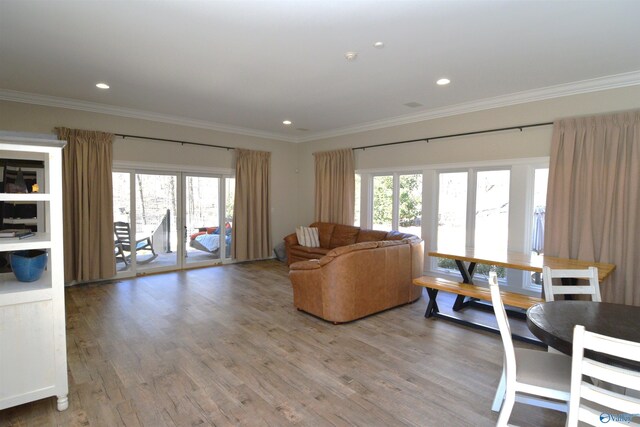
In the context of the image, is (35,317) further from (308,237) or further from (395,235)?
(308,237)

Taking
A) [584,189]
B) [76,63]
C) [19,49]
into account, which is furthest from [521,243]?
[19,49]

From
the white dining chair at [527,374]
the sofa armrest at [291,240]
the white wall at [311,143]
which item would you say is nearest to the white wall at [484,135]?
the white wall at [311,143]

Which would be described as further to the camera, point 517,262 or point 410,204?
point 410,204

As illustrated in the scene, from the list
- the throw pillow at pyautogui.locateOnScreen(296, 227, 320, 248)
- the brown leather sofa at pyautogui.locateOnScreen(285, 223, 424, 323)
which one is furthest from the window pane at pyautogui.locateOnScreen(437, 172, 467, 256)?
the throw pillow at pyautogui.locateOnScreen(296, 227, 320, 248)

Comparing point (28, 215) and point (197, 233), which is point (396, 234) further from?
point (28, 215)

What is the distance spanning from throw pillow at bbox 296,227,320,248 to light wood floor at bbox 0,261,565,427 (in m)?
2.37

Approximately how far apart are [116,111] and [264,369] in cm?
499

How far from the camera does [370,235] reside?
6324 mm

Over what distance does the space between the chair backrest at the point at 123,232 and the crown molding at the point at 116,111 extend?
6.08ft

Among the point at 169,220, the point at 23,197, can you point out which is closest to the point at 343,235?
the point at 169,220

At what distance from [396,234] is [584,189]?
8.68 feet

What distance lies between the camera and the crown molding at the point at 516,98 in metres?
3.93

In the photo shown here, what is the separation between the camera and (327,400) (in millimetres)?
2473

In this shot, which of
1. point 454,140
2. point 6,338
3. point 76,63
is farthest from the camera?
point 454,140
